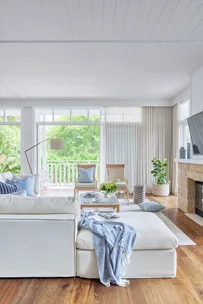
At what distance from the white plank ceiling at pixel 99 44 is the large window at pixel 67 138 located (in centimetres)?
149

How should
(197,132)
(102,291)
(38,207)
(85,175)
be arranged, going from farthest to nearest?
(85,175) < (197,132) < (38,207) < (102,291)

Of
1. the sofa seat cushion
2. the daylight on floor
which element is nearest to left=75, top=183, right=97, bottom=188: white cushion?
the daylight on floor

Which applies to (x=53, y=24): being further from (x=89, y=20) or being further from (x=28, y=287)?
(x=28, y=287)

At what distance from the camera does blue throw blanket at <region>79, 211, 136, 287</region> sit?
241 cm

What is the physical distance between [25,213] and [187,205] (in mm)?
3613

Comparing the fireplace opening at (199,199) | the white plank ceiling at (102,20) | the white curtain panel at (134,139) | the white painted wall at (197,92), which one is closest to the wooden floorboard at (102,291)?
the fireplace opening at (199,199)

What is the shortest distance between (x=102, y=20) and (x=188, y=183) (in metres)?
3.46

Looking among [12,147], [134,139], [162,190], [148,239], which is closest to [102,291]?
[148,239]

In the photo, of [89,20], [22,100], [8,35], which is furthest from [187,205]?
[22,100]

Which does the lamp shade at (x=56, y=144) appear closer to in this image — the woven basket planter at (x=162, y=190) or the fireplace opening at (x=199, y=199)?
the woven basket planter at (x=162, y=190)

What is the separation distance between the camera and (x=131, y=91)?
715 centimetres

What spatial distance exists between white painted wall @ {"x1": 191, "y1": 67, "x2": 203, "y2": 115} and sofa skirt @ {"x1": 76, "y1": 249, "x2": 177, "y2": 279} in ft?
11.0

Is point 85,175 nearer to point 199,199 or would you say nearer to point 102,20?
point 199,199

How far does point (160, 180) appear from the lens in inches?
293
